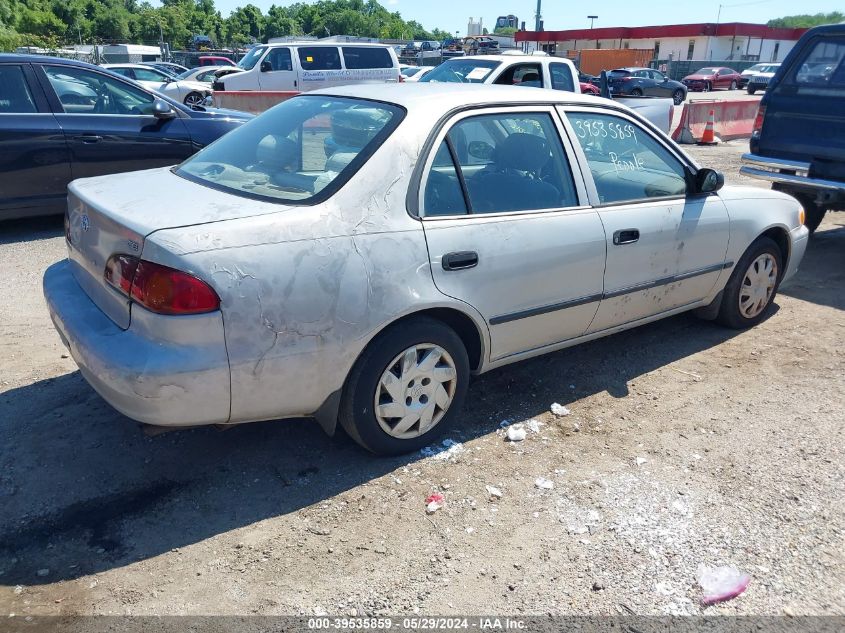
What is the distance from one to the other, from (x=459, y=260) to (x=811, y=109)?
223 inches

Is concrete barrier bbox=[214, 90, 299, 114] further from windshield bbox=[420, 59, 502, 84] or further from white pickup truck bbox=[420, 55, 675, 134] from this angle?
white pickup truck bbox=[420, 55, 675, 134]

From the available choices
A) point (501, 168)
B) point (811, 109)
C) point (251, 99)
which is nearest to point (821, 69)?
point (811, 109)

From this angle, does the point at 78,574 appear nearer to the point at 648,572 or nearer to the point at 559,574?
the point at 559,574

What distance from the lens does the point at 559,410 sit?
4020 millimetres

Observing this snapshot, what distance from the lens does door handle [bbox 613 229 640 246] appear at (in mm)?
3941

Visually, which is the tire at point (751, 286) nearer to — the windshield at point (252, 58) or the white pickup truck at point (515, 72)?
the white pickup truck at point (515, 72)

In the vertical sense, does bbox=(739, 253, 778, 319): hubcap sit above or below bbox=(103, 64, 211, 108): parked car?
below

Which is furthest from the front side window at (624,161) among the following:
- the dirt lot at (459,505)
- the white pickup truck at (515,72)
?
the white pickup truck at (515,72)

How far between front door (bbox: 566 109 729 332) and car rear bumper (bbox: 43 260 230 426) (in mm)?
2241

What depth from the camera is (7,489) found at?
10.4 ft

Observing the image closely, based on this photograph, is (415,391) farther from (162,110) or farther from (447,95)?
(162,110)

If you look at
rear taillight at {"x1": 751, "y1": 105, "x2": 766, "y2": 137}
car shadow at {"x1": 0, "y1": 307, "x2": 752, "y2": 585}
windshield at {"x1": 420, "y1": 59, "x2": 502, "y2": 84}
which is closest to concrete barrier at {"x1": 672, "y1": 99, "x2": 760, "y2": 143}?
windshield at {"x1": 420, "y1": 59, "x2": 502, "y2": 84}

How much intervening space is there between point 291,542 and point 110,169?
221 inches

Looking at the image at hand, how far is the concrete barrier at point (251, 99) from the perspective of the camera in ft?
50.5
